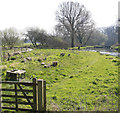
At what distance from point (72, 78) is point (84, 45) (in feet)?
58.8

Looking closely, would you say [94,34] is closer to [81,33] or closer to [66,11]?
[81,33]

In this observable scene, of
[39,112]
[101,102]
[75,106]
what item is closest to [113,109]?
[101,102]

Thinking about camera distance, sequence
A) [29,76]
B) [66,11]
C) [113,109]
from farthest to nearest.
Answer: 1. [66,11]
2. [29,76]
3. [113,109]

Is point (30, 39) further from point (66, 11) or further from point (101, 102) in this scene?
point (101, 102)

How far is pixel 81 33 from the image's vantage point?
23969 millimetres

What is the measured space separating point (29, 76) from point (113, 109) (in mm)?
4608

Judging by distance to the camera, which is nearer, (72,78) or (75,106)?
(75,106)

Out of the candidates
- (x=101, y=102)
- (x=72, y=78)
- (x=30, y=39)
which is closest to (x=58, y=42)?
(x=30, y=39)

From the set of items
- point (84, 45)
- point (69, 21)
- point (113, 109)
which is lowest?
point (113, 109)

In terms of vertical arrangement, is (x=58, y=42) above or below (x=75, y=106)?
above

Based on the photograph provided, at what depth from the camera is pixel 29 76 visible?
276 inches

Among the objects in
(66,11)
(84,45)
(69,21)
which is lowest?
(84,45)

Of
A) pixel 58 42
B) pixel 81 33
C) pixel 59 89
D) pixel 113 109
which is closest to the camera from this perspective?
pixel 113 109

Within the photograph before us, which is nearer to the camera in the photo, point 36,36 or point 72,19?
point 36,36
